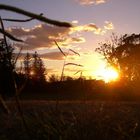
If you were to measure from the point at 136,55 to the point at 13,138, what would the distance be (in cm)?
7463

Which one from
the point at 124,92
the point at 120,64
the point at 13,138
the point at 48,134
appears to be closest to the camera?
the point at 48,134

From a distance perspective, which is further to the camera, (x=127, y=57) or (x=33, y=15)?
(x=127, y=57)

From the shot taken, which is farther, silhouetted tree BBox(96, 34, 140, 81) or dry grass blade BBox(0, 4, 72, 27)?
silhouetted tree BBox(96, 34, 140, 81)

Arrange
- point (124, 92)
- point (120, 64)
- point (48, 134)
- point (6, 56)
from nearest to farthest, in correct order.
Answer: point (6, 56) < point (48, 134) < point (124, 92) < point (120, 64)

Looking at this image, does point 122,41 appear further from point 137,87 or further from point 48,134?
point 48,134

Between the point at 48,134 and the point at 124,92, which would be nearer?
the point at 48,134

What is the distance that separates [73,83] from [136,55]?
268 feet

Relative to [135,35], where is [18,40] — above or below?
below

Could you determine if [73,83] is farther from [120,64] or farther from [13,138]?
[120,64]

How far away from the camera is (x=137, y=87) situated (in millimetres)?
78438

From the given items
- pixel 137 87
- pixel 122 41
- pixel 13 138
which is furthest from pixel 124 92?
pixel 13 138

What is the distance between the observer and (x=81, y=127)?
9.79 feet

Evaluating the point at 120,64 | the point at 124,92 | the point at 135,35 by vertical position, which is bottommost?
the point at 124,92

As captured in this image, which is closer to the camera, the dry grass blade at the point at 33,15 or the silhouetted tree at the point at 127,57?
the dry grass blade at the point at 33,15
